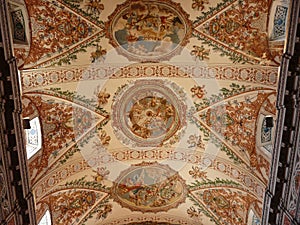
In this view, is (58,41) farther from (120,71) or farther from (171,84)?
(171,84)

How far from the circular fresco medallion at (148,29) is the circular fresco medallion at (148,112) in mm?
1251

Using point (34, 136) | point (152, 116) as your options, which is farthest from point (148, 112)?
point (34, 136)

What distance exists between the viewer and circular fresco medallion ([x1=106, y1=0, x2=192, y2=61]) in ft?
47.0

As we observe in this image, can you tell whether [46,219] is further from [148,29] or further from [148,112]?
[148,29]

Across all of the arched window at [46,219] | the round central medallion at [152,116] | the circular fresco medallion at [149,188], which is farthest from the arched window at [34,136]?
the circular fresco medallion at [149,188]

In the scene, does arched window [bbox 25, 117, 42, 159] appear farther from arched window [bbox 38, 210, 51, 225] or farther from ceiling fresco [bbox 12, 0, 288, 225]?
arched window [bbox 38, 210, 51, 225]

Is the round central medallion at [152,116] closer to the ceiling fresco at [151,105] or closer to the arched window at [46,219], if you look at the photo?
the ceiling fresco at [151,105]

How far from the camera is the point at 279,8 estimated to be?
43.8 feet

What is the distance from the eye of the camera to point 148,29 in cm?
1492

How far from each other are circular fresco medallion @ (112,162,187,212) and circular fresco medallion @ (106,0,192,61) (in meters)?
4.55

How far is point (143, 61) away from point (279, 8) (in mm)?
4593

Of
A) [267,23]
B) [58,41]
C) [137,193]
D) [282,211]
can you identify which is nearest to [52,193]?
[137,193]

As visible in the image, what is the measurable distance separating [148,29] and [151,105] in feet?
9.86

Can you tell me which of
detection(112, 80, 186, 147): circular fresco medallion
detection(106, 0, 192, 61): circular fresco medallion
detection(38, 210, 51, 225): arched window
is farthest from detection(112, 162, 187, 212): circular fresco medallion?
detection(106, 0, 192, 61): circular fresco medallion
